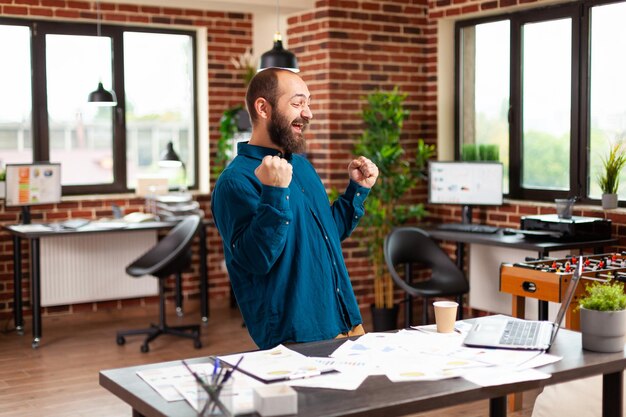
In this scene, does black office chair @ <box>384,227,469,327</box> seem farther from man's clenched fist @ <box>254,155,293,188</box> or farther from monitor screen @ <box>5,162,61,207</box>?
man's clenched fist @ <box>254,155,293,188</box>

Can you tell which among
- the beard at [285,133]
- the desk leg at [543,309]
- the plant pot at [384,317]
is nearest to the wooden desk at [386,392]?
the beard at [285,133]

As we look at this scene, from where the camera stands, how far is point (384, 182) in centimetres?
667

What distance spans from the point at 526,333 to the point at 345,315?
A: 1.99 ft

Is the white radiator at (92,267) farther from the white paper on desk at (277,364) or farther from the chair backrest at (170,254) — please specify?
the white paper on desk at (277,364)

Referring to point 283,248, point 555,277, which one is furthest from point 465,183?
point 283,248

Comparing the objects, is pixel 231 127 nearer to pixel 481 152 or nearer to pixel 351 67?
pixel 351 67

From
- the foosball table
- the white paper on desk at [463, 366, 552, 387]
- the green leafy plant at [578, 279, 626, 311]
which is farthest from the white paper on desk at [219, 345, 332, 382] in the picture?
the foosball table

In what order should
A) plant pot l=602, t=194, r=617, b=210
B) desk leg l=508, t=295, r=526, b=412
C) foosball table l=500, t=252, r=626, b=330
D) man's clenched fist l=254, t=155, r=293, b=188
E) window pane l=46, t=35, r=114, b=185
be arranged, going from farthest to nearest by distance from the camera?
window pane l=46, t=35, r=114, b=185
plant pot l=602, t=194, r=617, b=210
desk leg l=508, t=295, r=526, b=412
foosball table l=500, t=252, r=626, b=330
man's clenched fist l=254, t=155, r=293, b=188

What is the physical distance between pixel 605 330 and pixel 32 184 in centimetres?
518

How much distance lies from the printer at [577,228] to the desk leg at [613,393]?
291cm

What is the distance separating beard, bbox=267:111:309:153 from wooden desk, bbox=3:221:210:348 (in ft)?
12.8

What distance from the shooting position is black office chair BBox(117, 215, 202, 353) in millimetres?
6367

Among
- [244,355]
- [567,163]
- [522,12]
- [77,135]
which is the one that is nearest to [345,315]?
[244,355]

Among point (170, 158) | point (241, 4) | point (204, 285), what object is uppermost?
point (241, 4)
